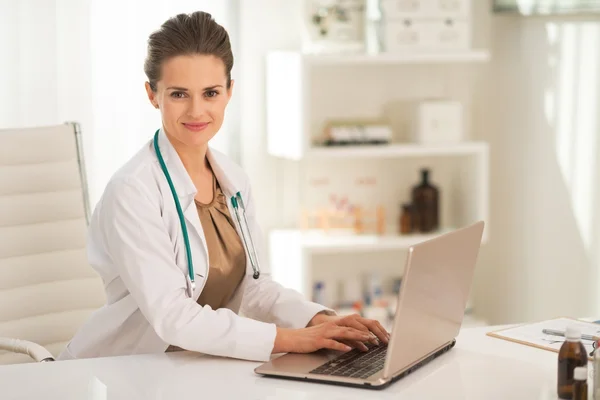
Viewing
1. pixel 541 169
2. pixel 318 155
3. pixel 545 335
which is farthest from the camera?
pixel 541 169

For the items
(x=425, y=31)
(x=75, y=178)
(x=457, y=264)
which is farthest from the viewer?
(x=425, y=31)

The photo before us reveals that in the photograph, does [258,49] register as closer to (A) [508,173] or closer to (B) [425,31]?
(B) [425,31]

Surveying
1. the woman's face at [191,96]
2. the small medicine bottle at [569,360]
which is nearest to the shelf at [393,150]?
the woman's face at [191,96]

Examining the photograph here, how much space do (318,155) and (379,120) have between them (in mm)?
376

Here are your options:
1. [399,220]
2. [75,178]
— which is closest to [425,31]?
[399,220]

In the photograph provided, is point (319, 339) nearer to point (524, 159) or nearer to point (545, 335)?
point (545, 335)

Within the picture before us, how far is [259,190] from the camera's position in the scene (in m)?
3.75

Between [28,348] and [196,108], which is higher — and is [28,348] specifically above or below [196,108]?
below

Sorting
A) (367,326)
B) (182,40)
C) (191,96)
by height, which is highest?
(182,40)

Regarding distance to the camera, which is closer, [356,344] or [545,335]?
[356,344]

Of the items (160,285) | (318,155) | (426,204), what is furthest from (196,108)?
(426,204)

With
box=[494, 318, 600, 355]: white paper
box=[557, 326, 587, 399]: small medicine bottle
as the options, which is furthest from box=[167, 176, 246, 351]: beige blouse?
box=[557, 326, 587, 399]: small medicine bottle

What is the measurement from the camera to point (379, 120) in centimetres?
373

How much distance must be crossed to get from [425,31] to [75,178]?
1.65 metres
